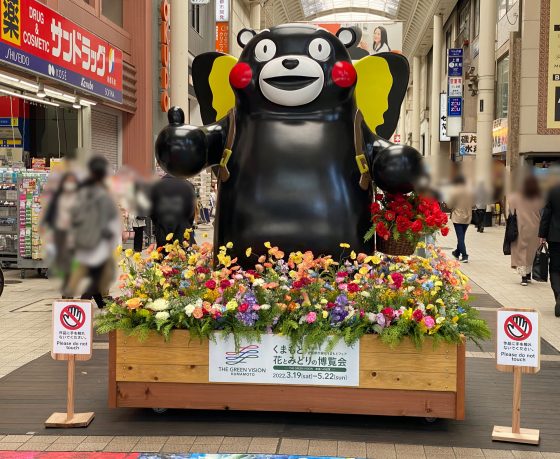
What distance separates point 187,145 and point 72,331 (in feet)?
4.74

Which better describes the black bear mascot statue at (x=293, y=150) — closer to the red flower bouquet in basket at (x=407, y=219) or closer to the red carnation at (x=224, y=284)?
the red flower bouquet in basket at (x=407, y=219)

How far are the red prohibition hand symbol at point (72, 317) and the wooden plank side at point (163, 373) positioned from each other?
0.38 meters

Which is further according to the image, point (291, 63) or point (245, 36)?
point (245, 36)

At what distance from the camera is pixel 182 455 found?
4129 mm

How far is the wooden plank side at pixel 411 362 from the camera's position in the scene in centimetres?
452

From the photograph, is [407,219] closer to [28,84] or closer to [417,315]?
[417,315]

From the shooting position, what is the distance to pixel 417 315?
14.7 ft

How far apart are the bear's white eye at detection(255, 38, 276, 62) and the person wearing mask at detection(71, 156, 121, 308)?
4488 millimetres

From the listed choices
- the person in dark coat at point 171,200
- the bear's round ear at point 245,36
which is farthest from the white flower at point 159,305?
the person in dark coat at point 171,200

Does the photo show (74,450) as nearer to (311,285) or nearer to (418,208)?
(311,285)

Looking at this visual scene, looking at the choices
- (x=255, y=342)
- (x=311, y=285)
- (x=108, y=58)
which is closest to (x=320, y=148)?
(x=311, y=285)

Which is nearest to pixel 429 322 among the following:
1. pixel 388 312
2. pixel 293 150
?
pixel 388 312

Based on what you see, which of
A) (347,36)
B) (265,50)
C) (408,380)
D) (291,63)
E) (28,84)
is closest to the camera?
(28,84)

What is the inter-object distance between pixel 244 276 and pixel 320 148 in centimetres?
101
